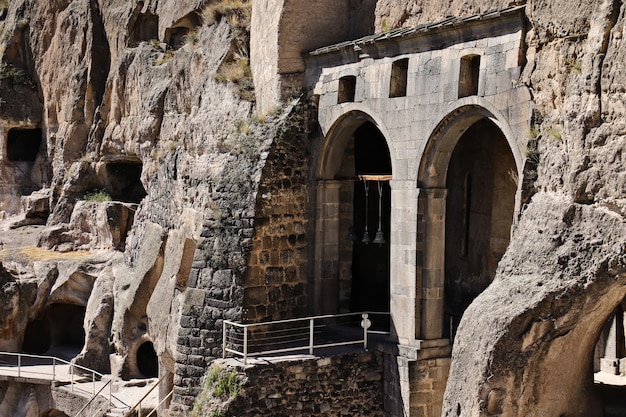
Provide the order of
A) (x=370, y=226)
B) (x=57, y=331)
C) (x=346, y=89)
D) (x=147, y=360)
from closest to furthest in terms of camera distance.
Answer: (x=346, y=89) < (x=370, y=226) < (x=147, y=360) < (x=57, y=331)

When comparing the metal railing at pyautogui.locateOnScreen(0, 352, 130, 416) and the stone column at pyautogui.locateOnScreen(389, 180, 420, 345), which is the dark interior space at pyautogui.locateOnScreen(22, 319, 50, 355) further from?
the stone column at pyautogui.locateOnScreen(389, 180, 420, 345)

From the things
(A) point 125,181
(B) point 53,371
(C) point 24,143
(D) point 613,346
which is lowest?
(B) point 53,371

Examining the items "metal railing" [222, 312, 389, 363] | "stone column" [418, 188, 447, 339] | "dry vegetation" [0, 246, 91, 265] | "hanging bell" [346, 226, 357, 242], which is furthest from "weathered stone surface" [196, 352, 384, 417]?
"dry vegetation" [0, 246, 91, 265]

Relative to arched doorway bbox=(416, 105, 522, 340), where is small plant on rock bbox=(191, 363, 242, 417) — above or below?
below

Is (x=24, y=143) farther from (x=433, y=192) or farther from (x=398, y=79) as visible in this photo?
(x=433, y=192)

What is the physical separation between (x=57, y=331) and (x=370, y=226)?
10780 mm

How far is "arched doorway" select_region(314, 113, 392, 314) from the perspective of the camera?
1797cm

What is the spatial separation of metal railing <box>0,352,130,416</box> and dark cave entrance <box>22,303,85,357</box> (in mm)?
980

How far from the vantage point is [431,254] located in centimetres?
1620

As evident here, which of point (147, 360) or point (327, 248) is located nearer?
point (327, 248)

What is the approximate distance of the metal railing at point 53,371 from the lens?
74.4 ft

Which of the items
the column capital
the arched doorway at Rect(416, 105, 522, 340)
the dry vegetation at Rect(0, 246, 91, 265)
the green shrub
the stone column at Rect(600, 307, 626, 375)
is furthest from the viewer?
the green shrub

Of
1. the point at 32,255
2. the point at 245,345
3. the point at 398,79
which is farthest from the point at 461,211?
the point at 32,255

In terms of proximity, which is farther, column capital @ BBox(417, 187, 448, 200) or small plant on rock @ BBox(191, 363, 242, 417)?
column capital @ BBox(417, 187, 448, 200)
